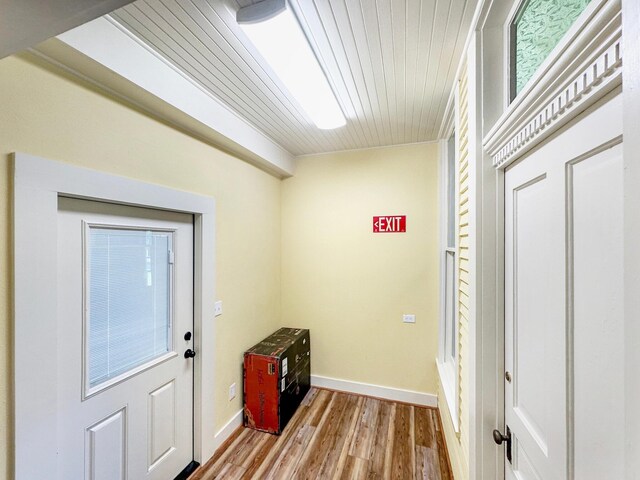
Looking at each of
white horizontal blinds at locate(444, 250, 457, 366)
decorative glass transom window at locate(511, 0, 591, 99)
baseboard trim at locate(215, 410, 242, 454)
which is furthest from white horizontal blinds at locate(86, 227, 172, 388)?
white horizontal blinds at locate(444, 250, 457, 366)

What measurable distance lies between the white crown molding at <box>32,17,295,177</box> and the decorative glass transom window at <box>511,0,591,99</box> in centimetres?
170

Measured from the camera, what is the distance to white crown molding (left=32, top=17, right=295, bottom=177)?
1118 mm

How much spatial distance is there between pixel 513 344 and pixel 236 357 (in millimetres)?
2058

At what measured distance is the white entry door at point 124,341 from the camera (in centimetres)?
125

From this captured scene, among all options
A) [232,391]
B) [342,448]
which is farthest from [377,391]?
[232,391]

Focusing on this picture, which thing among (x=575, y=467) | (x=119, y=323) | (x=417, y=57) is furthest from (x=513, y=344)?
(x=119, y=323)

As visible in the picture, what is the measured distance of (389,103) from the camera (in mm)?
1965

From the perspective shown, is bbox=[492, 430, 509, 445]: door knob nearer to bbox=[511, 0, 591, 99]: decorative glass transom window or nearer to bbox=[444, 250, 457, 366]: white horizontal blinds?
bbox=[444, 250, 457, 366]: white horizontal blinds

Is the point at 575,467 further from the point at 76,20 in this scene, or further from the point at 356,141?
the point at 356,141

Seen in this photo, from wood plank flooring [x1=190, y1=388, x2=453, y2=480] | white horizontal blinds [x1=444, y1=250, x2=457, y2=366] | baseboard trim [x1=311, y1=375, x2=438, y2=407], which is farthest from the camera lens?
baseboard trim [x1=311, y1=375, x2=438, y2=407]

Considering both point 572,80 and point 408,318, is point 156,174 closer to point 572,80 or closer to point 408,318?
point 572,80

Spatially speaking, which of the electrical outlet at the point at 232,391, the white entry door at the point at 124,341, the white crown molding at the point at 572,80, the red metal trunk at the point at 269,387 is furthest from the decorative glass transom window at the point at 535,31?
the electrical outlet at the point at 232,391

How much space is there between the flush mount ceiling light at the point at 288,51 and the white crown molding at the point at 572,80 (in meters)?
0.99

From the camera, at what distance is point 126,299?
5.02 feet
